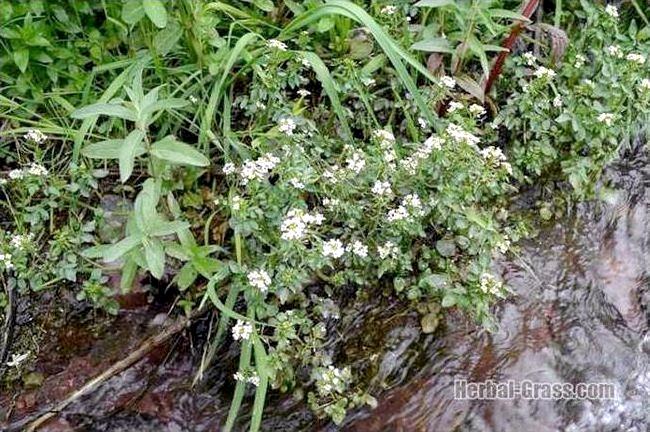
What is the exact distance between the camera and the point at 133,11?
2275 millimetres

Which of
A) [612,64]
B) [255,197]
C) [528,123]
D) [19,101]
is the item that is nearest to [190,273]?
[255,197]

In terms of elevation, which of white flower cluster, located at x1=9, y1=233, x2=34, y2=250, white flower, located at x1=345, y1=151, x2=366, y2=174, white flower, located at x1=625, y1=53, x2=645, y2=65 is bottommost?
white flower cluster, located at x1=9, y1=233, x2=34, y2=250

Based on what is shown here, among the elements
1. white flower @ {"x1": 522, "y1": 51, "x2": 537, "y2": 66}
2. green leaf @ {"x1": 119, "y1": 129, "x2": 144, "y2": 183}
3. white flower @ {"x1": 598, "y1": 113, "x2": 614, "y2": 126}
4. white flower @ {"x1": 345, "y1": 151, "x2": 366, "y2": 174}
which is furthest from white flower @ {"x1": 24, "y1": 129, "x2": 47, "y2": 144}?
white flower @ {"x1": 598, "y1": 113, "x2": 614, "y2": 126}

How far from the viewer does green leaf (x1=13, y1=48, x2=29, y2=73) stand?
247 centimetres

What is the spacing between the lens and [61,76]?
266 cm

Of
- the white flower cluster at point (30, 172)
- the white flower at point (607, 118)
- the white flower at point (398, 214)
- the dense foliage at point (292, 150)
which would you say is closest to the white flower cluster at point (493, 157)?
the dense foliage at point (292, 150)

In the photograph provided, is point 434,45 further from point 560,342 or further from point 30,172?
point 30,172

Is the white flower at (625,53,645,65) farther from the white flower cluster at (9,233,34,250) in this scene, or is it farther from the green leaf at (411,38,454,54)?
the white flower cluster at (9,233,34,250)

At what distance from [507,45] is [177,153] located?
129 centimetres

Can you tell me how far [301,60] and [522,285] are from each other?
1064mm

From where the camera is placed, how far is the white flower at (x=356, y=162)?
2309 millimetres

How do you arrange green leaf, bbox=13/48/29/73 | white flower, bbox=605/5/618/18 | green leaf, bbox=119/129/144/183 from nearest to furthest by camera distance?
green leaf, bbox=119/129/144/183 → green leaf, bbox=13/48/29/73 → white flower, bbox=605/5/618/18

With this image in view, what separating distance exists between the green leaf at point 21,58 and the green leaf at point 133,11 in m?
0.43

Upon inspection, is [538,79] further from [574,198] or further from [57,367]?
[57,367]
